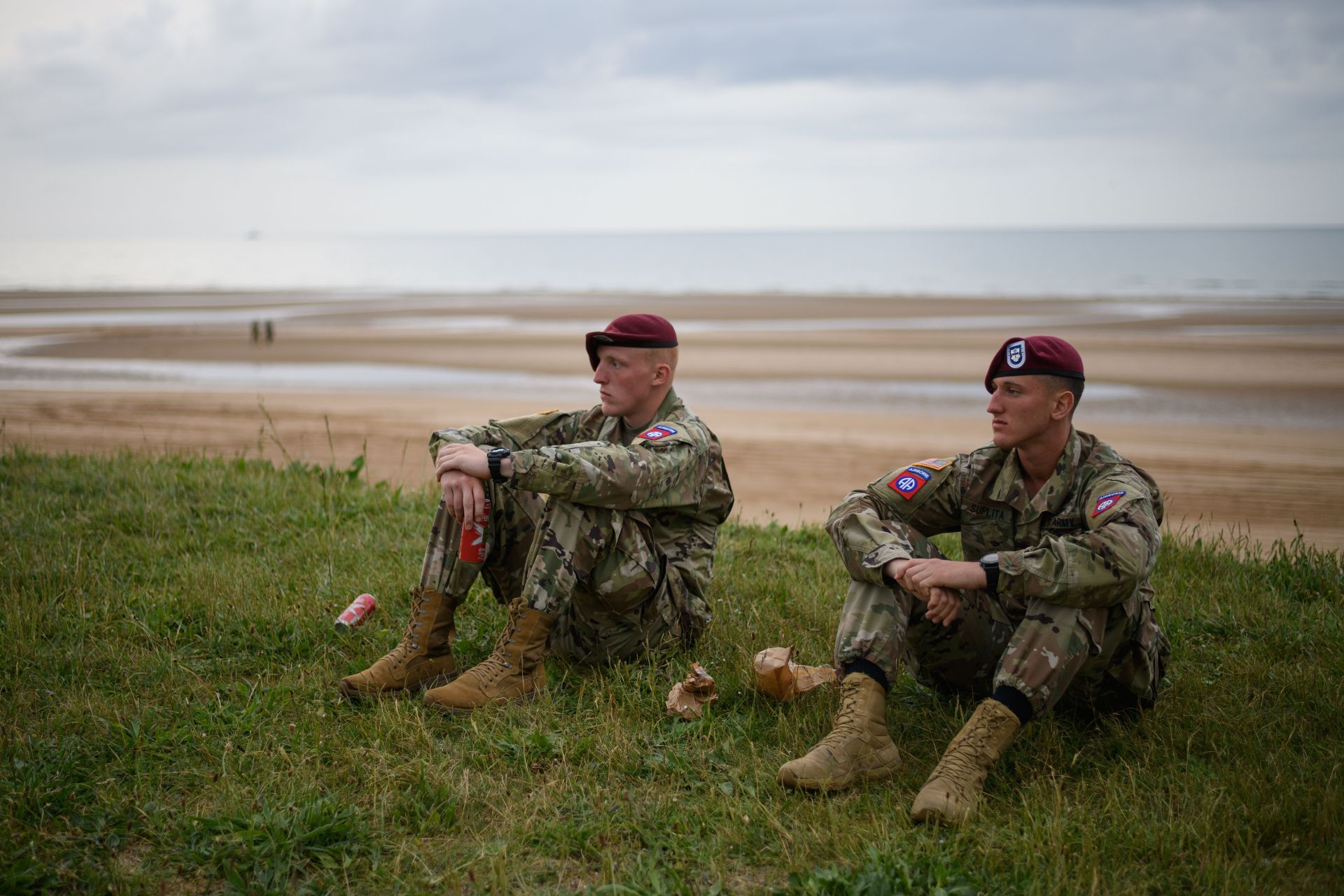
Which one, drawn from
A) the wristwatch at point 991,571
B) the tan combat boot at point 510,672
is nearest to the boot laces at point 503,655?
the tan combat boot at point 510,672

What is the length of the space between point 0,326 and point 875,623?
33614 mm

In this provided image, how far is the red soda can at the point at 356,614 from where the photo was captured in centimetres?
→ 540

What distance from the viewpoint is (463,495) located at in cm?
446

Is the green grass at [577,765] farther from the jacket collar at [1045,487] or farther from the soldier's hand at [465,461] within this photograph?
the soldier's hand at [465,461]

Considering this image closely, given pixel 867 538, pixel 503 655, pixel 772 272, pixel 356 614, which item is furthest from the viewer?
pixel 772 272

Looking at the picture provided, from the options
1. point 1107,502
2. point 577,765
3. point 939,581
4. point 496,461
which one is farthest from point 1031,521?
point 496,461

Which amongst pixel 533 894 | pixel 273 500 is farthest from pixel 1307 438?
pixel 533 894

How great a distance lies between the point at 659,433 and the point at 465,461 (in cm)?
86

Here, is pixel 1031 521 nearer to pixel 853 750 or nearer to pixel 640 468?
pixel 853 750

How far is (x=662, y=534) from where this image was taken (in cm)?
504

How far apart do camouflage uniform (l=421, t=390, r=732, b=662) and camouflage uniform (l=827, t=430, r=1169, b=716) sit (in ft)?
2.76

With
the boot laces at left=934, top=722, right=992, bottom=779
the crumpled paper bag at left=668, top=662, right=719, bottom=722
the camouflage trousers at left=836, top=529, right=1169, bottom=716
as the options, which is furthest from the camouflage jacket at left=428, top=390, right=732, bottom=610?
the boot laces at left=934, top=722, right=992, bottom=779

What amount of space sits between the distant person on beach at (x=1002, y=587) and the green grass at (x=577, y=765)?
7.2 inches

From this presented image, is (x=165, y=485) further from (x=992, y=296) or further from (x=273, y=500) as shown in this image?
(x=992, y=296)
